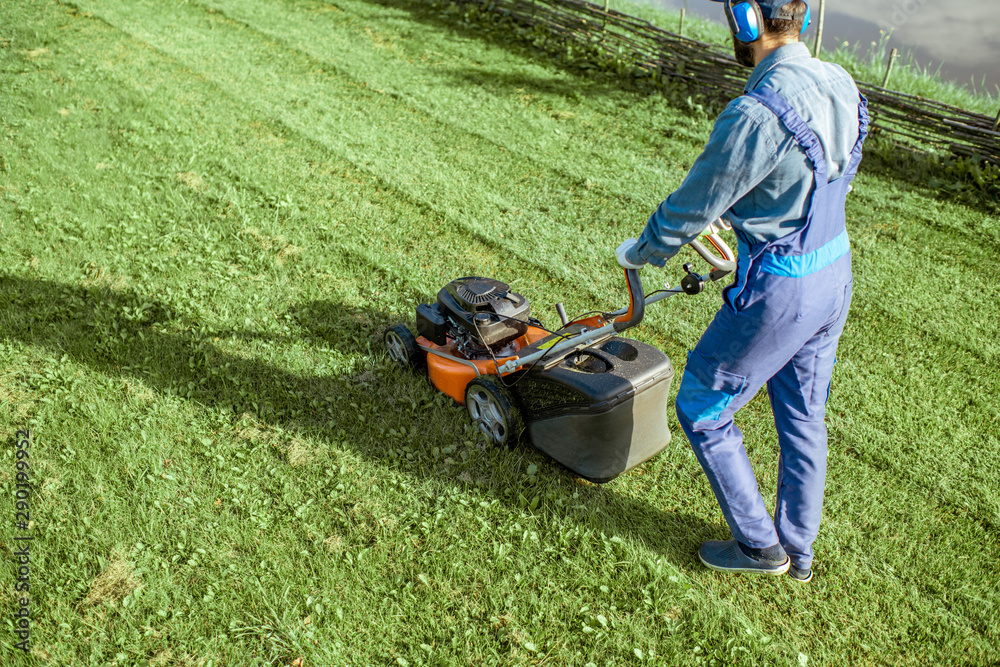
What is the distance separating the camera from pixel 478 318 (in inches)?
134

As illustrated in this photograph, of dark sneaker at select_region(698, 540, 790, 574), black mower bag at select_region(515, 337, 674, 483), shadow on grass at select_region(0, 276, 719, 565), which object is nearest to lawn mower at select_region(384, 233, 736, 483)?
black mower bag at select_region(515, 337, 674, 483)

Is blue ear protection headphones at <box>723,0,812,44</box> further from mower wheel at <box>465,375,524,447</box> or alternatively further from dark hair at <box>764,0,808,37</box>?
mower wheel at <box>465,375,524,447</box>

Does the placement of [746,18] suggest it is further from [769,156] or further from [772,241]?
[772,241]

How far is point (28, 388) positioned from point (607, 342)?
10.0 ft

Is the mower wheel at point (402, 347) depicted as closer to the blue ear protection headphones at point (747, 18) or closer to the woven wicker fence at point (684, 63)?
the blue ear protection headphones at point (747, 18)

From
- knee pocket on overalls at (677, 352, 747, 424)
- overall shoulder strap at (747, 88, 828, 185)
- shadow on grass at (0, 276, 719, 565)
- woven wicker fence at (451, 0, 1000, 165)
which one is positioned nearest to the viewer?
overall shoulder strap at (747, 88, 828, 185)

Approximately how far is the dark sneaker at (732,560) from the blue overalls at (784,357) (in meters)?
0.09

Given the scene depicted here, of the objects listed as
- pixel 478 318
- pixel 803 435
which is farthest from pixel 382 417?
pixel 803 435

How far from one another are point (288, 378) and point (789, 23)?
116 inches

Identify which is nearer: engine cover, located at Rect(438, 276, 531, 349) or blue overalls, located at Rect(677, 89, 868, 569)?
blue overalls, located at Rect(677, 89, 868, 569)

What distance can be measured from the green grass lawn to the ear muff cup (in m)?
2.02

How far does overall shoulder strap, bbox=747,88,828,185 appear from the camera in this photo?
79.9 inches

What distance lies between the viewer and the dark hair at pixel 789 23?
2129 mm

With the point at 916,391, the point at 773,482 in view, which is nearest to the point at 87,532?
the point at 773,482
